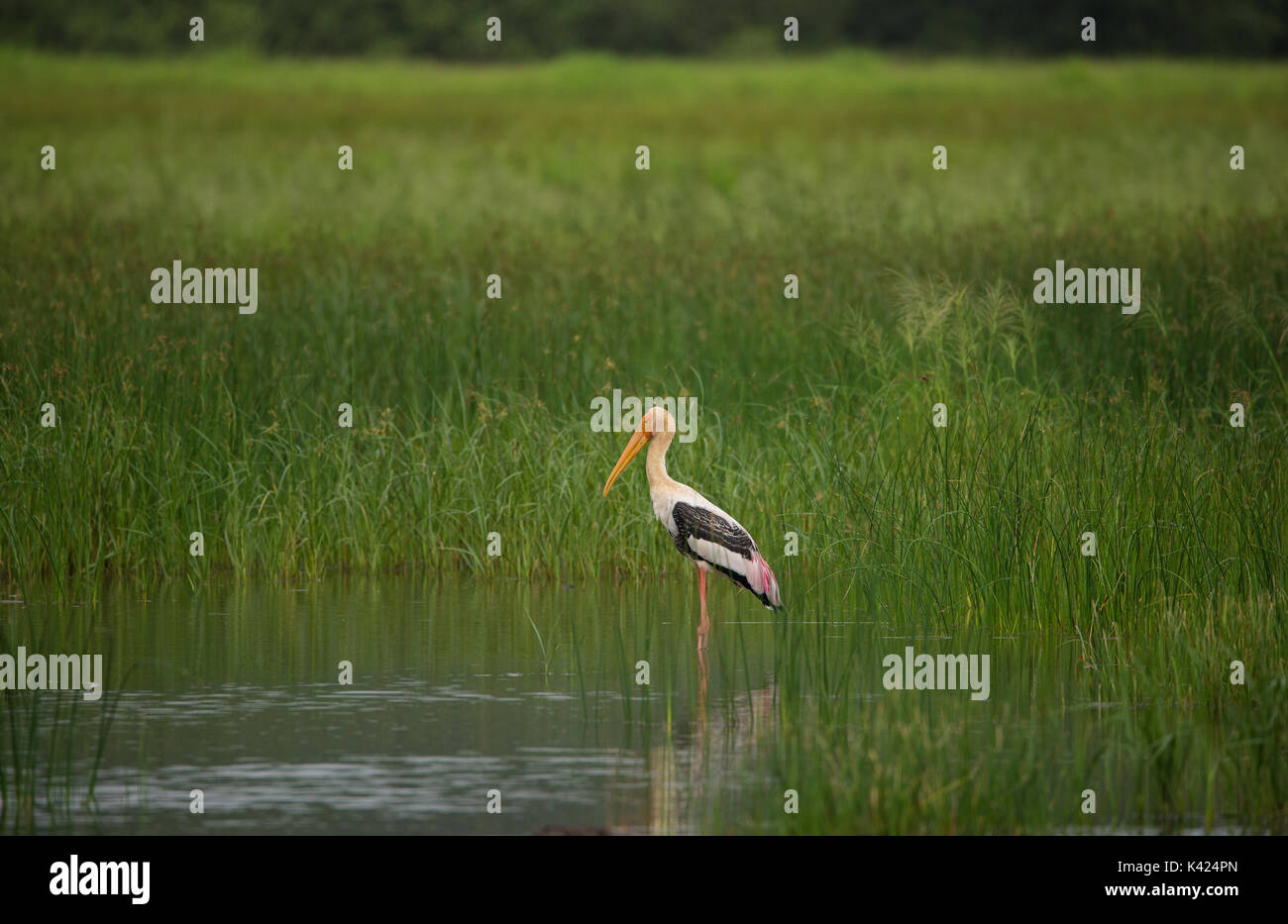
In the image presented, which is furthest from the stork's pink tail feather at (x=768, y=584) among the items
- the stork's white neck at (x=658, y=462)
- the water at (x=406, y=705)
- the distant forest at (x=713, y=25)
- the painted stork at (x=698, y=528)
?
the distant forest at (x=713, y=25)

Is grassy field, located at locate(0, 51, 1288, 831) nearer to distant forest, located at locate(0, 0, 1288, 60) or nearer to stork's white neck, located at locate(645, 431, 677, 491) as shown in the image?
stork's white neck, located at locate(645, 431, 677, 491)

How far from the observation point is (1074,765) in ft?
25.7

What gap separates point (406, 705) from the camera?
9703 mm

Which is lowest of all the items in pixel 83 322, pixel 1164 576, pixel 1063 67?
pixel 1164 576

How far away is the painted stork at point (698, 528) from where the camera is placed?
1148cm

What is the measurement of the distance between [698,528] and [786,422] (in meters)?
1.98

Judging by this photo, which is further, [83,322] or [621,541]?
[83,322]

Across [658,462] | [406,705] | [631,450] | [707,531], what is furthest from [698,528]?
[406,705]

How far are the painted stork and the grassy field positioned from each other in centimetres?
40

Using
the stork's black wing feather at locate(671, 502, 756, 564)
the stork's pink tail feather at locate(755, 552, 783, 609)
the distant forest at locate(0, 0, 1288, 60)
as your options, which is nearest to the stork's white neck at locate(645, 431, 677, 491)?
the stork's black wing feather at locate(671, 502, 756, 564)

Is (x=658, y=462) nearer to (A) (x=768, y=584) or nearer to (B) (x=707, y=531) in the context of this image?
(B) (x=707, y=531)

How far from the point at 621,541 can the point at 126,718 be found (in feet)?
14.3

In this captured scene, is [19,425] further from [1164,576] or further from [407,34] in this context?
[407,34]
